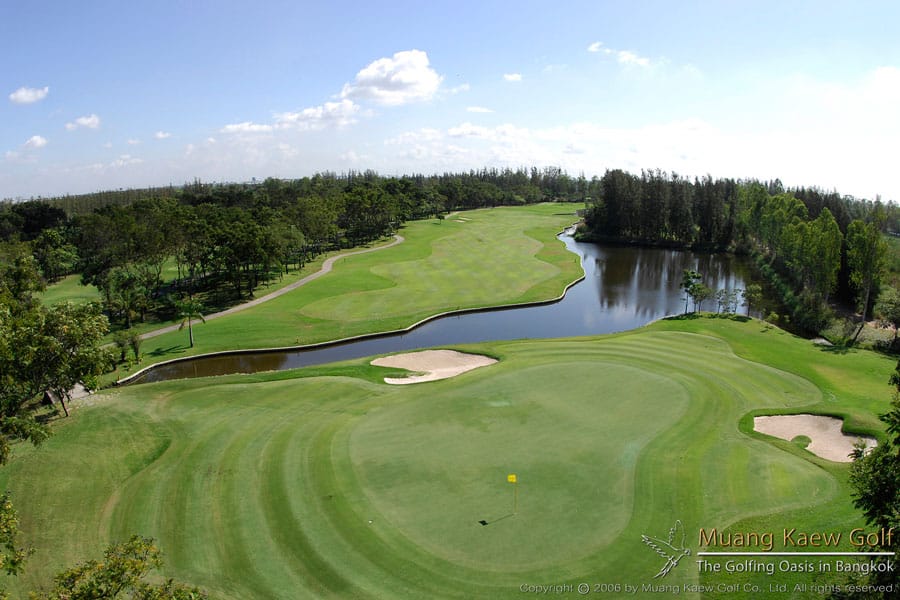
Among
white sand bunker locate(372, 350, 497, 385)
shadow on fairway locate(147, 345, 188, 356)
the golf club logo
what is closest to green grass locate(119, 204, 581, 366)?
shadow on fairway locate(147, 345, 188, 356)

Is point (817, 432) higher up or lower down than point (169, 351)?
lower down

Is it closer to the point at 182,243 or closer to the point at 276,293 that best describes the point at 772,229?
the point at 276,293

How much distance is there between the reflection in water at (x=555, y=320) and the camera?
46844 mm

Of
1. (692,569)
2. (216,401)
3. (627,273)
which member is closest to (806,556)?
(692,569)

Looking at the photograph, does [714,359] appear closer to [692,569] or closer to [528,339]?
[528,339]

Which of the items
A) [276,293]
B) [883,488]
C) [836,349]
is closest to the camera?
[883,488]

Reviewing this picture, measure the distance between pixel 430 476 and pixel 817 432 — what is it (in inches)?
907

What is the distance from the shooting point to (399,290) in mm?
69812

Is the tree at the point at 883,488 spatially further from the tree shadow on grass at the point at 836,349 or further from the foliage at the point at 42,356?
the tree shadow on grass at the point at 836,349

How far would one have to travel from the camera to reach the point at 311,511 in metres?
21.5

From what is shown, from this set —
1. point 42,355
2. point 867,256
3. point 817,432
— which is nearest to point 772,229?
point 867,256

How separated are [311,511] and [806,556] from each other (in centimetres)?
1872

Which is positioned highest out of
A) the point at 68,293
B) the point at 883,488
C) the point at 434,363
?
the point at 68,293

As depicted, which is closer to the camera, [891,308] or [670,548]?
[670,548]
